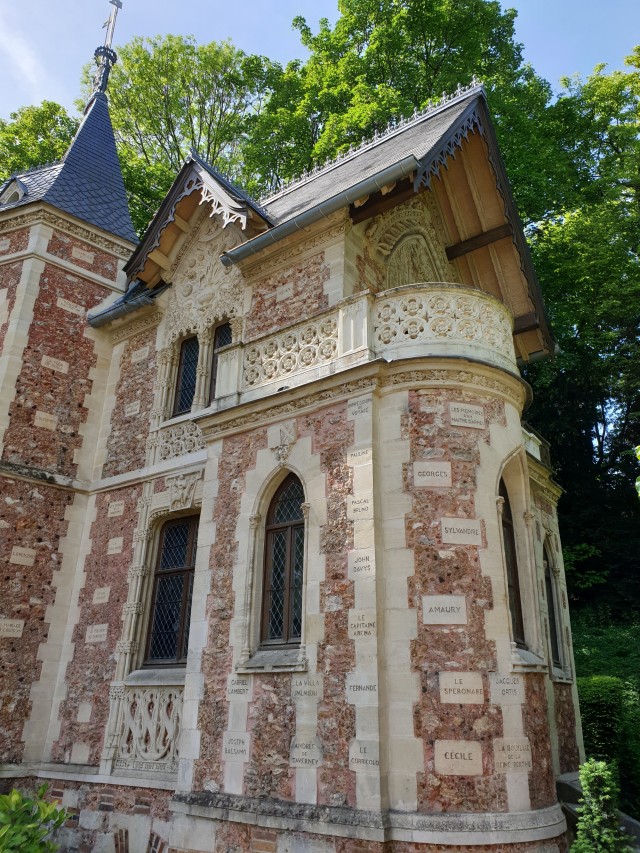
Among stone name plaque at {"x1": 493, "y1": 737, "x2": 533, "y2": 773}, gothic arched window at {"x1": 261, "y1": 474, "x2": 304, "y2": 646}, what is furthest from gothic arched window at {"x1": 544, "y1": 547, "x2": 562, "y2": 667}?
gothic arched window at {"x1": 261, "y1": 474, "x2": 304, "y2": 646}

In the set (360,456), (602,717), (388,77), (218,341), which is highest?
(388,77)

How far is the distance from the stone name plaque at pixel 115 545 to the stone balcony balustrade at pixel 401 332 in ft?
13.2

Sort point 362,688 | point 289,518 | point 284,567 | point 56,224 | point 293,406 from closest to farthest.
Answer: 1. point 362,688
2. point 284,567
3. point 289,518
4. point 293,406
5. point 56,224

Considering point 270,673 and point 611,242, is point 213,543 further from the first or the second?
point 611,242

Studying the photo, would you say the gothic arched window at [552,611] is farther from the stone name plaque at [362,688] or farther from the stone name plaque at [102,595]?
the stone name plaque at [102,595]

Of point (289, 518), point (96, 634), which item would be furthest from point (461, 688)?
point (96, 634)

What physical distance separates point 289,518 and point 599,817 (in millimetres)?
4353

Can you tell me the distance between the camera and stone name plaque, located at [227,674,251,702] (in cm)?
778

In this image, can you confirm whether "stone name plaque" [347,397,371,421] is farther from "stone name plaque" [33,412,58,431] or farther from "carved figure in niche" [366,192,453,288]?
"stone name plaque" [33,412,58,431]

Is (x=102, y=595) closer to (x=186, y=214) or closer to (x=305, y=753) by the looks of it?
(x=305, y=753)

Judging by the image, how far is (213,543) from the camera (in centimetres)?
897

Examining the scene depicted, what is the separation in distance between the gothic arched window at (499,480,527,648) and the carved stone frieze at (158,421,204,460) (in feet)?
15.2

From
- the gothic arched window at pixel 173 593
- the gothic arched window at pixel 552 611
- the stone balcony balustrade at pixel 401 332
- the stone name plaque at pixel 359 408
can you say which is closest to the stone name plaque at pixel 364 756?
the stone name plaque at pixel 359 408

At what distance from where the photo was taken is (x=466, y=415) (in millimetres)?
7883
